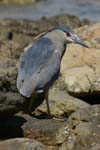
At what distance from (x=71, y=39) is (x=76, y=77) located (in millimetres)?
897

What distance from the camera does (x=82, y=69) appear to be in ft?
24.8

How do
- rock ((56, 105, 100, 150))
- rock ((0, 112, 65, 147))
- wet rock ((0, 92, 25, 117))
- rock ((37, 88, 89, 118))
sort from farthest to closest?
rock ((37, 88, 89, 118)) < rock ((0, 112, 65, 147)) < wet rock ((0, 92, 25, 117)) < rock ((56, 105, 100, 150))

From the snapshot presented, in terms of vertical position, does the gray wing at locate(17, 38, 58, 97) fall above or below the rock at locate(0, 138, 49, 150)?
above

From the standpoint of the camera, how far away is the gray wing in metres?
6.15

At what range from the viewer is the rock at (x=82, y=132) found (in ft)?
18.8

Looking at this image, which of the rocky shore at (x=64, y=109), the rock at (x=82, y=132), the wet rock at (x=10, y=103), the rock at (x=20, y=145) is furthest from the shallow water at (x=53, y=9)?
the rock at (x=20, y=145)

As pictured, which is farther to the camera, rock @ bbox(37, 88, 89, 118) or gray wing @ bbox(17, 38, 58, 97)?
rock @ bbox(37, 88, 89, 118)

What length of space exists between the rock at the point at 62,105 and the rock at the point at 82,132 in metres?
0.81

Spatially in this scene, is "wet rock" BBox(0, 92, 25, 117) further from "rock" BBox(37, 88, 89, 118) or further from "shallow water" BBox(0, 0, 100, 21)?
"shallow water" BBox(0, 0, 100, 21)

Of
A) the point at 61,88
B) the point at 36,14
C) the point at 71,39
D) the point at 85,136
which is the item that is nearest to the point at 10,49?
the point at 61,88

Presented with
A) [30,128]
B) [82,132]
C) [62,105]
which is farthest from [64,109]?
[82,132]

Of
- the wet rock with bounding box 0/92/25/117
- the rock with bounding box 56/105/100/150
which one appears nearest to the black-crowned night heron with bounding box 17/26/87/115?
the wet rock with bounding box 0/92/25/117

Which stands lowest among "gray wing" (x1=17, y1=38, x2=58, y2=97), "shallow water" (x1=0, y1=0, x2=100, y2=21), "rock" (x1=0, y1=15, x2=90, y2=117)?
"shallow water" (x1=0, y1=0, x2=100, y2=21)

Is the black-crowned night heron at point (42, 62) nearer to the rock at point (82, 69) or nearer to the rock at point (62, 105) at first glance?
the rock at point (62, 105)
